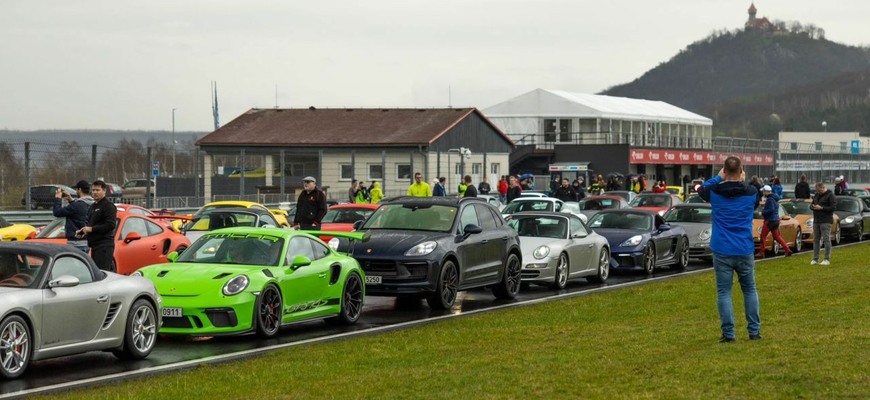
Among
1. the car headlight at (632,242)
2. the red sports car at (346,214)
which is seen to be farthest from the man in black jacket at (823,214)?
the red sports car at (346,214)

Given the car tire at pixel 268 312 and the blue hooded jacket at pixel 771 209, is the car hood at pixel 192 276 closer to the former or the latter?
the car tire at pixel 268 312

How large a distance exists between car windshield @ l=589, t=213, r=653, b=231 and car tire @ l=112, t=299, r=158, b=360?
1527cm

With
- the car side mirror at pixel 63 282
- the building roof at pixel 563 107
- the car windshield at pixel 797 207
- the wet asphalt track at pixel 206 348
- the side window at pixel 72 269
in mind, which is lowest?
the wet asphalt track at pixel 206 348

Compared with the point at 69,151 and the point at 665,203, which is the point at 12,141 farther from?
the point at 665,203

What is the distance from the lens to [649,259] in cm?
2697

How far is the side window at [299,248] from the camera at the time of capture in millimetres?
16578

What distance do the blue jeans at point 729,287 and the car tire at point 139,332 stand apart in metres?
5.54

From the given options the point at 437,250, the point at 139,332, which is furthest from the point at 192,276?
the point at 437,250

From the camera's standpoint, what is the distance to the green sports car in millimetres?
15070

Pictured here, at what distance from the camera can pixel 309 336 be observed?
1609 centimetres

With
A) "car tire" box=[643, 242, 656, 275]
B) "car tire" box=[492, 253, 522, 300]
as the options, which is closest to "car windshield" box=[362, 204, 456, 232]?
"car tire" box=[492, 253, 522, 300]

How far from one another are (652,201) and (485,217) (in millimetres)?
17299

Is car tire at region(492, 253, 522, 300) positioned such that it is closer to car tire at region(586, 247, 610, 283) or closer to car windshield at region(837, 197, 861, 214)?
car tire at region(586, 247, 610, 283)

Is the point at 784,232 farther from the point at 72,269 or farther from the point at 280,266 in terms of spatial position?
the point at 72,269
